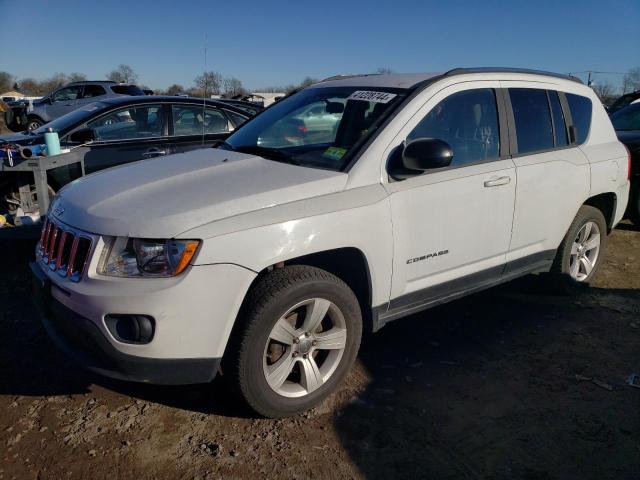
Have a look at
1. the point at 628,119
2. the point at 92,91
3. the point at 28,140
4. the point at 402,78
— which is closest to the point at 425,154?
the point at 402,78

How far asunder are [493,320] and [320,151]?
2075 millimetres

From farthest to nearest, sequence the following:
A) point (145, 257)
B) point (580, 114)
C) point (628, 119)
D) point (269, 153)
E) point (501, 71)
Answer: point (628, 119)
point (580, 114)
point (501, 71)
point (269, 153)
point (145, 257)

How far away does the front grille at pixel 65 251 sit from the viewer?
252cm

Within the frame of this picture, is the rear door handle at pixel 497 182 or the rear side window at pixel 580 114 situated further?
the rear side window at pixel 580 114

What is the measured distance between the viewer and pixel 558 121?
13.5ft

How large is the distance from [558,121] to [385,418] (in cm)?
275

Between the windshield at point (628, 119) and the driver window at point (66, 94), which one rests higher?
the driver window at point (66, 94)

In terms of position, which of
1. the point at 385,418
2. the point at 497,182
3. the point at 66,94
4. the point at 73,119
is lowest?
the point at 385,418

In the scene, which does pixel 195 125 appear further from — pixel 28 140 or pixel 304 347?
pixel 304 347

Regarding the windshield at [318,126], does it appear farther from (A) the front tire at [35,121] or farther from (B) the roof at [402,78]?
(A) the front tire at [35,121]

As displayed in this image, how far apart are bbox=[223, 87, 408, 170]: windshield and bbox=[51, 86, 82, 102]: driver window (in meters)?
16.9

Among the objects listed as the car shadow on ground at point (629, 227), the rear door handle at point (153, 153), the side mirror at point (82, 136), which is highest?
the side mirror at point (82, 136)

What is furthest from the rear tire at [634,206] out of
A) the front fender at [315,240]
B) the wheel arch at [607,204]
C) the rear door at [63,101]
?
the rear door at [63,101]

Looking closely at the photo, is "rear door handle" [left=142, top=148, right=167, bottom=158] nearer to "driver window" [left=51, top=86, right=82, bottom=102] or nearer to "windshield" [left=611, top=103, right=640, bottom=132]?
"windshield" [left=611, top=103, right=640, bottom=132]
